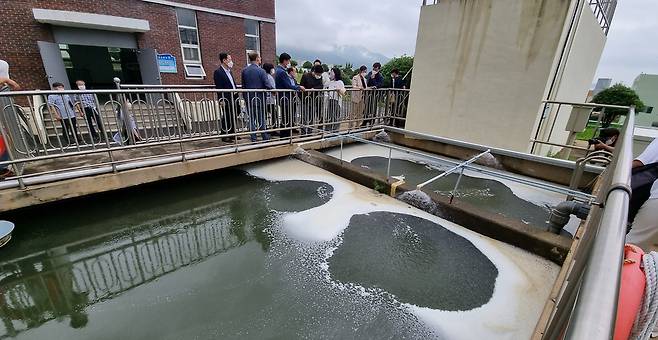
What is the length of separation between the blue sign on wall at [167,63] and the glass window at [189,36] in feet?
3.25

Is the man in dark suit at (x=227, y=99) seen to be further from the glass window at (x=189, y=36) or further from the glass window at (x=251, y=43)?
the glass window at (x=251, y=43)

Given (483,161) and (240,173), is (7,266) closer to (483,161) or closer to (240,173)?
(240,173)

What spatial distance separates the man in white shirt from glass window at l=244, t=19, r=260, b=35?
14.6 m

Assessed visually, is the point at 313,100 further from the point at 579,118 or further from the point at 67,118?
the point at 579,118

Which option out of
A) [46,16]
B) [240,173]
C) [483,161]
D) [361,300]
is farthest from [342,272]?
[46,16]

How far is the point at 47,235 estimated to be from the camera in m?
3.39

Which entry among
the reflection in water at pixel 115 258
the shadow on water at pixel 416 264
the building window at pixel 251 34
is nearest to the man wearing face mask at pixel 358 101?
the reflection in water at pixel 115 258

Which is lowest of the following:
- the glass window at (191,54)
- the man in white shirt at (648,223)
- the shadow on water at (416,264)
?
the shadow on water at (416,264)

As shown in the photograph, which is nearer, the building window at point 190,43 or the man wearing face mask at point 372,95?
the man wearing face mask at point 372,95

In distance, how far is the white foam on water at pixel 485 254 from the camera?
7.80 ft

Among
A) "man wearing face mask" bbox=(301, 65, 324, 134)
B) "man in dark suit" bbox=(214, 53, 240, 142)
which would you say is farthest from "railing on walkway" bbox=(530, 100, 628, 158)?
"man in dark suit" bbox=(214, 53, 240, 142)

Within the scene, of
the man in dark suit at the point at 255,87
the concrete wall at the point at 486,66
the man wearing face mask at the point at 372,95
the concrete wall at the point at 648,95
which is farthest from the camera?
the concrete wall at the point at 648,95

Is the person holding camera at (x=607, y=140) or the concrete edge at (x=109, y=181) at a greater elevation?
the person holding camera at (x=607, y=140)

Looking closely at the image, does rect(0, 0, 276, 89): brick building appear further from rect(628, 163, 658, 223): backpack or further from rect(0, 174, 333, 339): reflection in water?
rect(628, 163, 658, 223): backpack
